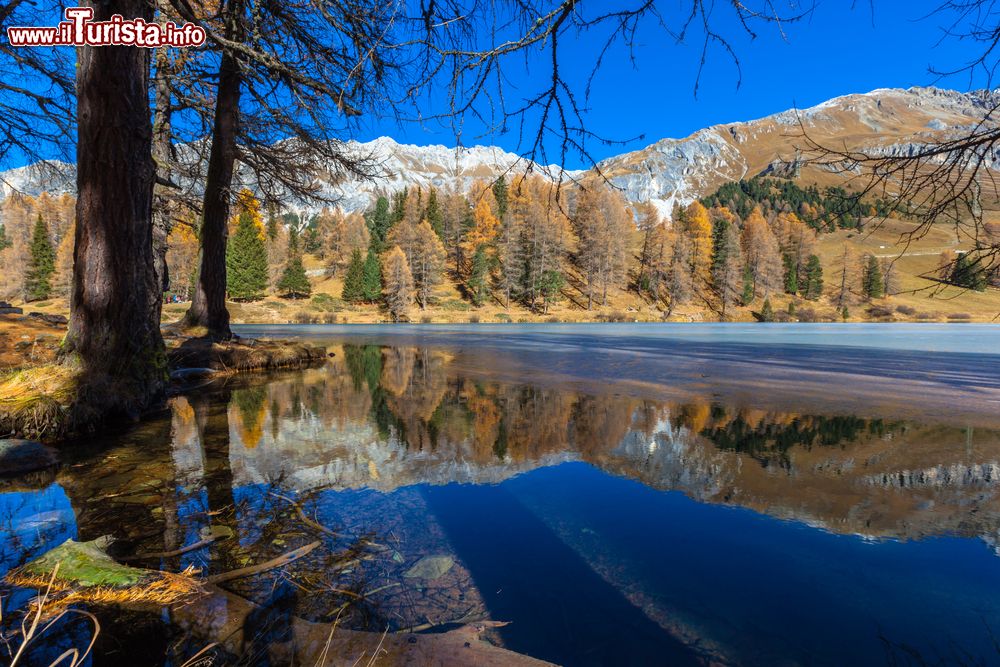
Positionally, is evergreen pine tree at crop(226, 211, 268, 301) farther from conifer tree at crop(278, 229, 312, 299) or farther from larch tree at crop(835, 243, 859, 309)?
larch tree at crop(835, 243, 859, 309)

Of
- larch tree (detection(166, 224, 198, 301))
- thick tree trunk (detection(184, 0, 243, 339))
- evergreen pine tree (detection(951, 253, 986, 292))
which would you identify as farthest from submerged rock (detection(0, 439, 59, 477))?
larch tree (detection(166, 224, 198, 301))

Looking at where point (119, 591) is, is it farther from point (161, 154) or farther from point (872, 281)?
point (872, 281)

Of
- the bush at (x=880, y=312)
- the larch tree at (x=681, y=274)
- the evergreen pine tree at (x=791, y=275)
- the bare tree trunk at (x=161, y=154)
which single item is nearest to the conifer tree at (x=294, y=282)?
the larch tree at (x=681, y=274)

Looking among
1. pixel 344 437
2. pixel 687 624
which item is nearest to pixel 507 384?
pixel 344 437

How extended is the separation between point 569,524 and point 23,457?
4.58 m

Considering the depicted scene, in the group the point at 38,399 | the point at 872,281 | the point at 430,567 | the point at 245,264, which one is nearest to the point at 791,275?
the point at 872,281

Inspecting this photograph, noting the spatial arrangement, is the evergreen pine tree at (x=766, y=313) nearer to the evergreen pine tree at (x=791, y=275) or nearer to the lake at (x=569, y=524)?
the evergreen pine tree at (x=791, y=275)

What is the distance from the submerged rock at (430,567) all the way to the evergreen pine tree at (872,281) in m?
80.5

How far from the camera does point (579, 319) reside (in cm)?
4947

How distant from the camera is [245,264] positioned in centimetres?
5212

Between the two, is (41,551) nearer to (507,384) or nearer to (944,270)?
(944,270)

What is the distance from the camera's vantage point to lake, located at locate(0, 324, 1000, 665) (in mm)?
1906

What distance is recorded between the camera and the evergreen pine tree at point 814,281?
6638cm

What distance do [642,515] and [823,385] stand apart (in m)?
8.10
